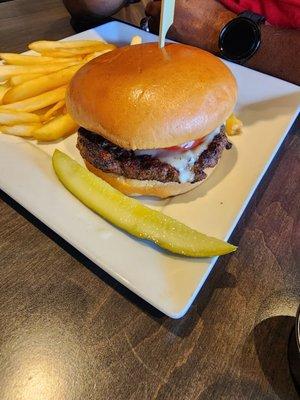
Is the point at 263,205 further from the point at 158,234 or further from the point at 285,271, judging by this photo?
the point at 158,234

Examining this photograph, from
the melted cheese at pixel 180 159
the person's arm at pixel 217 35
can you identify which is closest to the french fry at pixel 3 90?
the melted cheese at pixel 180 159

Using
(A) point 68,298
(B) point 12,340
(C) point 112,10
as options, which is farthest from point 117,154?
(C) point 112,10

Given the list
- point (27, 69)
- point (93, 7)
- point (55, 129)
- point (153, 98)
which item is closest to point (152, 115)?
point (153, 98)

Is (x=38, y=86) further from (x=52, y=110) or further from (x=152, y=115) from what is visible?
(x=152, y=115)

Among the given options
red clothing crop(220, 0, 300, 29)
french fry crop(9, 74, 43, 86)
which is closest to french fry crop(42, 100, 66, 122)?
french fry crop(9, 74, 43, 86)

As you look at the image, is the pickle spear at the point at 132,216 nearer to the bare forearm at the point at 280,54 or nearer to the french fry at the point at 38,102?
the french fry at the point at 38,102
